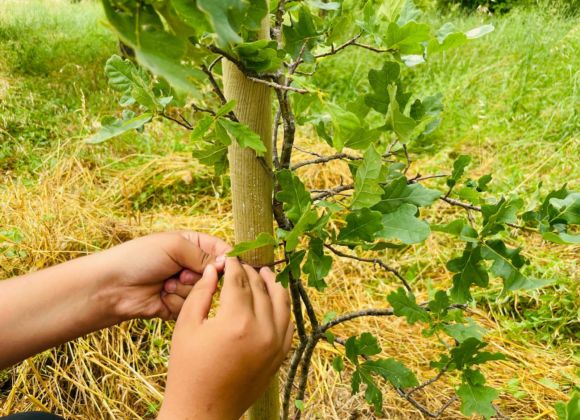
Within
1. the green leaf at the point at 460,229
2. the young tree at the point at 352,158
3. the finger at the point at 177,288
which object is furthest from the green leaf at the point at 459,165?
the finger at the point at 177,288

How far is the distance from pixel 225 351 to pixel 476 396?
16.7 inches

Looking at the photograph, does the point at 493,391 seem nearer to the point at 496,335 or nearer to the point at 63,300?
the point at 63,300

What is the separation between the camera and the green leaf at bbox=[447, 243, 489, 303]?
628 mm

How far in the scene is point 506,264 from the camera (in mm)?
597

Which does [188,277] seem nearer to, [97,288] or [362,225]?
[97,288]

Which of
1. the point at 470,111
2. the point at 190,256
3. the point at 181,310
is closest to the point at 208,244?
the point at 190,256

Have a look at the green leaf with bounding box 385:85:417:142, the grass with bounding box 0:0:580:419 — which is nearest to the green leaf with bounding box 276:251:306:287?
the green leaf with bounding box 385:85:417:142

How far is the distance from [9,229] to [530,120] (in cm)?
324

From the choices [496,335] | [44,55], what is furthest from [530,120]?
[44,55]

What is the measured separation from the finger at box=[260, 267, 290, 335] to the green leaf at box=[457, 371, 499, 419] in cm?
31

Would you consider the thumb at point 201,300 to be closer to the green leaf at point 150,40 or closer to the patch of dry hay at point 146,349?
the green leaf at point 150,40

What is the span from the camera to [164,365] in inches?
64.6

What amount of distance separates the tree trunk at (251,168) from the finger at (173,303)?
0.24 m

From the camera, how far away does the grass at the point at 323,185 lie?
1.55m
